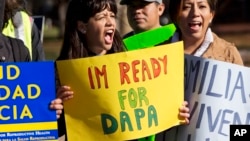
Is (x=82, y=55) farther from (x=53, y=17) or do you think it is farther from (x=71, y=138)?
(x=53, y=17)

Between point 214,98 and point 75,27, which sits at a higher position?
point 75,27

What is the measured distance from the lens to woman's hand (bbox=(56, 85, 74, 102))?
5.97 m

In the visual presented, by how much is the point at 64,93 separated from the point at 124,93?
34 cm

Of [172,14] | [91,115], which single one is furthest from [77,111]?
[172,14]

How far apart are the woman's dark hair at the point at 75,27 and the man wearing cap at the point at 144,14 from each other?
1.14 meters

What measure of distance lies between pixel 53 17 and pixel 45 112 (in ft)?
112

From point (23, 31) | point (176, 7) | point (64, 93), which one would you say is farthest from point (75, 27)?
point (23, 31)

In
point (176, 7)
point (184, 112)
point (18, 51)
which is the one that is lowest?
point (184, 112)

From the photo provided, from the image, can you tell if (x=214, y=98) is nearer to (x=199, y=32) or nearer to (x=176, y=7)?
(x=199, y=32)

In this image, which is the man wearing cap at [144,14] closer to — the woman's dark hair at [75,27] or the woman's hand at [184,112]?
the woman's dark hair at [75,27]

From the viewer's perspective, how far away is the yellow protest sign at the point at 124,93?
6039 millimetres

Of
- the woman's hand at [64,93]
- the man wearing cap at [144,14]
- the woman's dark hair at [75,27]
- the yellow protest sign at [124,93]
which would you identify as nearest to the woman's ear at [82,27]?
the woman's dark hair at [75,27]

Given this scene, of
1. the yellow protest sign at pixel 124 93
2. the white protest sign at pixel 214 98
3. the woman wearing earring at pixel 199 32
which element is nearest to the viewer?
the yellow protest sign at pixel 124 93

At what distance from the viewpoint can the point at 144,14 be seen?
7492 mm
